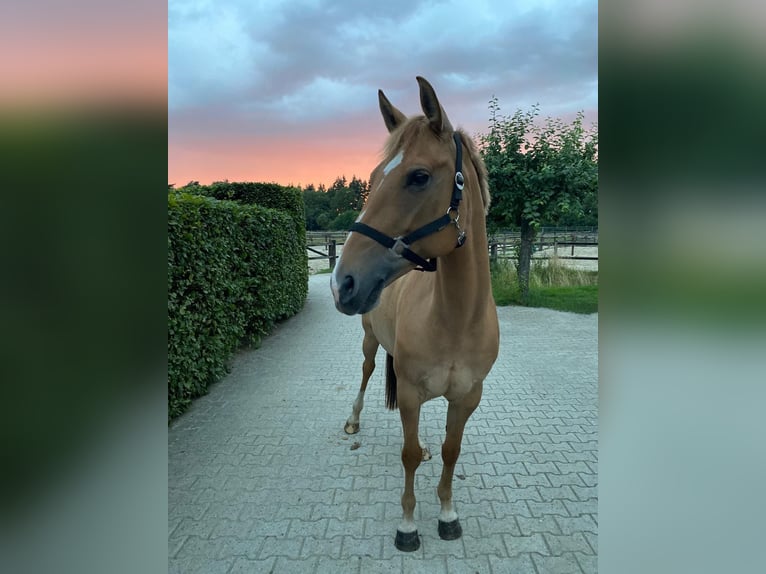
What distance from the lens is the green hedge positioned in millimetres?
3889

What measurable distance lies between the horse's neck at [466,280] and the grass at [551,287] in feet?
26.1

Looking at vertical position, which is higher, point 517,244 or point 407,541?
point 517,244

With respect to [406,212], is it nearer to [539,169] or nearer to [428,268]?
[428,268]

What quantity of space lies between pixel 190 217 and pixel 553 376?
15.9 feet

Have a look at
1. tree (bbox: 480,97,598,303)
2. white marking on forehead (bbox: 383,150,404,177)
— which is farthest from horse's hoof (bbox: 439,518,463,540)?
tree (bbox: 480,97,598,303)

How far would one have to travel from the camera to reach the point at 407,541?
2.37m

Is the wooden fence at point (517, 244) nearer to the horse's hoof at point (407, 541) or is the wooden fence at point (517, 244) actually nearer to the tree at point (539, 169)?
the tree at point (539, 169)

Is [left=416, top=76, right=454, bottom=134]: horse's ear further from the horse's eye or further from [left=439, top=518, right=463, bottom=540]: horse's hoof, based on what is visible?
[left=439, top=518, right=463, bottom=540]: horse's hoof

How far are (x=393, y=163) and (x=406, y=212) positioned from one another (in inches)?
8.6
